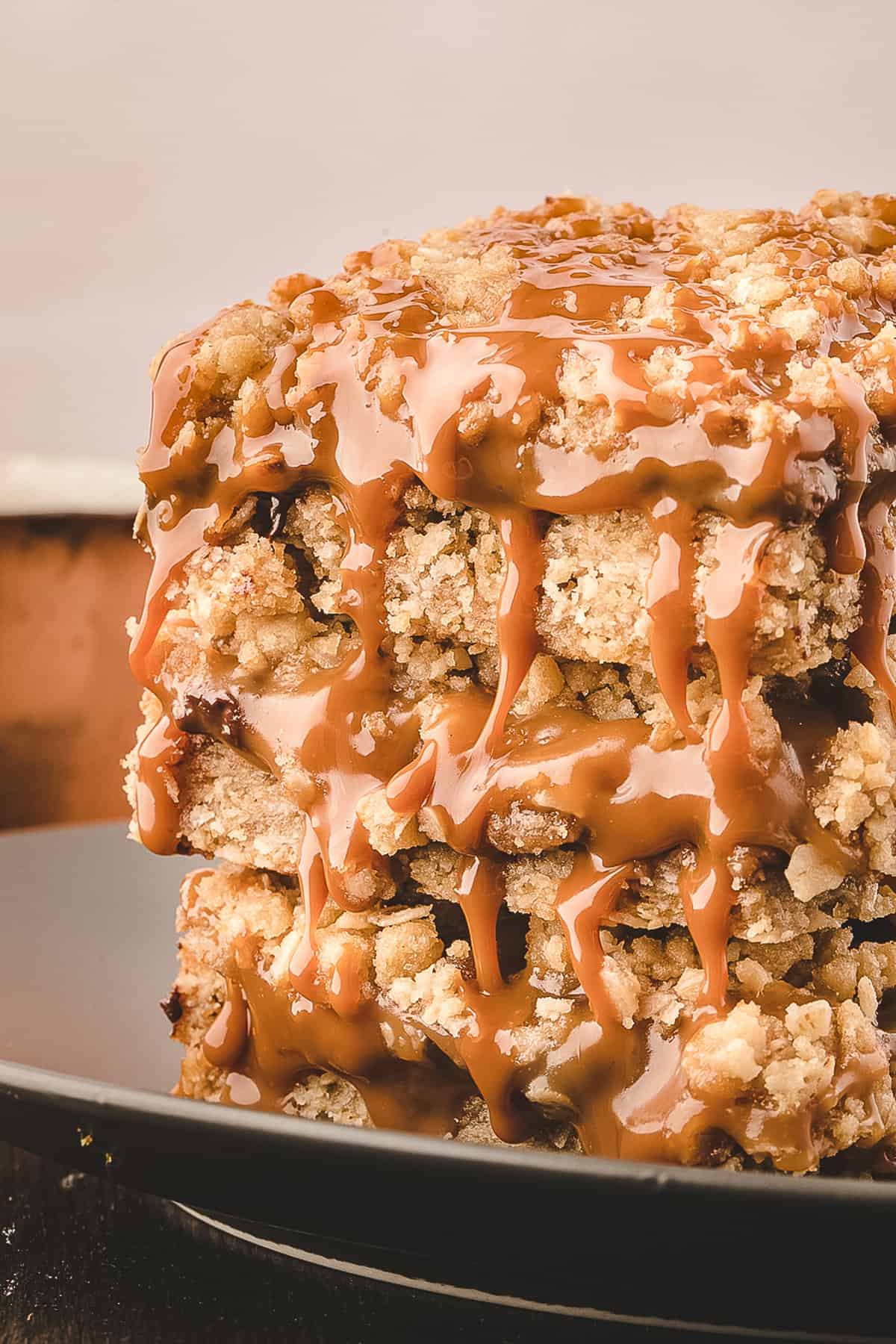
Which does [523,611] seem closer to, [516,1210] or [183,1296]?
[516,1210]

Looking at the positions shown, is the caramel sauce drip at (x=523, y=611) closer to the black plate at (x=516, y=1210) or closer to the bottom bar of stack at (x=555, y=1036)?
the bottom bar of stack at (x=555, y=1036)

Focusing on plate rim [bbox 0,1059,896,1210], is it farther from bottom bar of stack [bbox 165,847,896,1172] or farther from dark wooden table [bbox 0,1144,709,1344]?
dark wooden table [bbox 0,1144,709,1344]

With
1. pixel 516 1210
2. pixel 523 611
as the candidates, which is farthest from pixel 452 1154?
pixel 523 611

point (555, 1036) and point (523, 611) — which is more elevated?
point (523, 611)

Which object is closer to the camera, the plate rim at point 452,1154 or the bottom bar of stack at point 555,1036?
the plate rim at point 452,1154

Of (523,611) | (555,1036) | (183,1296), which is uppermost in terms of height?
(523,611)

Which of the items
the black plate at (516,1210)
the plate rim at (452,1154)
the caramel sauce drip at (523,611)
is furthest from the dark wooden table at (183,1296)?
the plate rim at (452,1154)
